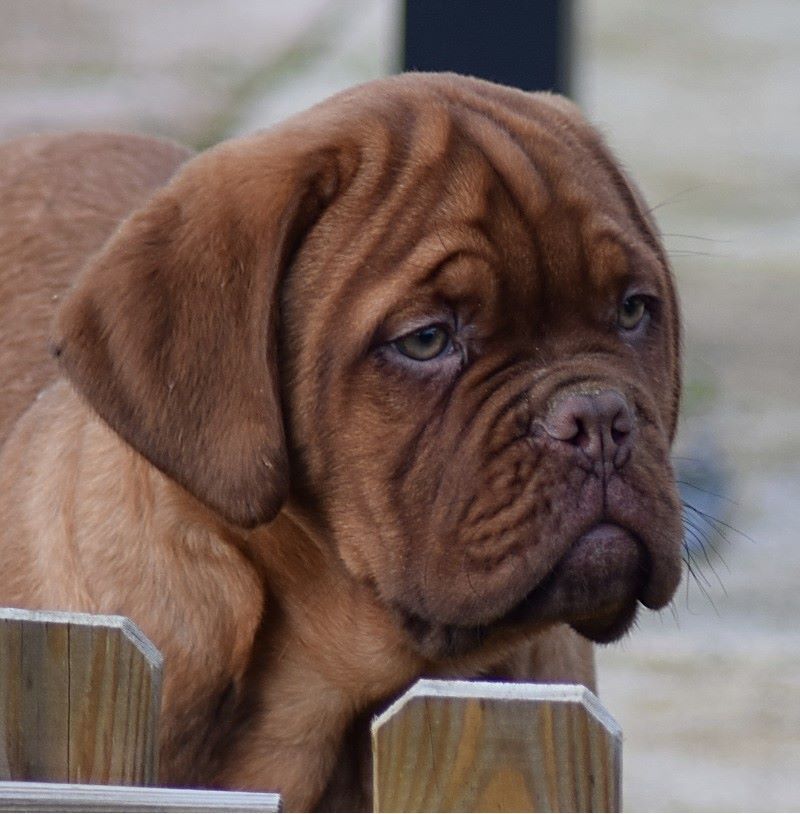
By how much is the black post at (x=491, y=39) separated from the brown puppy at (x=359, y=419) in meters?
2.06

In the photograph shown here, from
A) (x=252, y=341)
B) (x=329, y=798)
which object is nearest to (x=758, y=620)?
(x=329, y=798)

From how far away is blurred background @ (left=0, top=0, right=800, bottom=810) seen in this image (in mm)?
5914

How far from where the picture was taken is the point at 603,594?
3.14m

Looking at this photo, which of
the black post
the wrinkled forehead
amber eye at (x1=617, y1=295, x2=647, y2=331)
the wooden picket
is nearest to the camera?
the wooden picket

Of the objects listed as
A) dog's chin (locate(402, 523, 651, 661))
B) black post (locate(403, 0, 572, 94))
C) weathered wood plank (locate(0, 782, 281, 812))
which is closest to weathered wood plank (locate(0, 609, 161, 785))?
weathered wood plank (locate(0, 782, 281, 812))

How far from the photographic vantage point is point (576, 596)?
3113 mm

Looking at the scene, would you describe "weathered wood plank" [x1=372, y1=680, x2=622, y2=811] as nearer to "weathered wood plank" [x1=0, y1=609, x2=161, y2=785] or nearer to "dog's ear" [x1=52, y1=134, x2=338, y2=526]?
"weathered wood plank" [x1=0, y1=609, x2=161, y2=785]

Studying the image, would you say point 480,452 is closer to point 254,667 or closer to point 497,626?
point 497,626

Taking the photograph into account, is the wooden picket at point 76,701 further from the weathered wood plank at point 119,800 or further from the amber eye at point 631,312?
the amber eye at point 631,312

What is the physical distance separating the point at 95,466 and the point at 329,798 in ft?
2.66

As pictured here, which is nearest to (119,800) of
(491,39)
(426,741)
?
(426,741)

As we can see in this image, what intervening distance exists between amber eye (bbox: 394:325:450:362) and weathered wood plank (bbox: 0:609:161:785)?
0.97 metres

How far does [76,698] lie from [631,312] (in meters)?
1.50

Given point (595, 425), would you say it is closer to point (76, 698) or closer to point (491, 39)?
point (76, 698)
